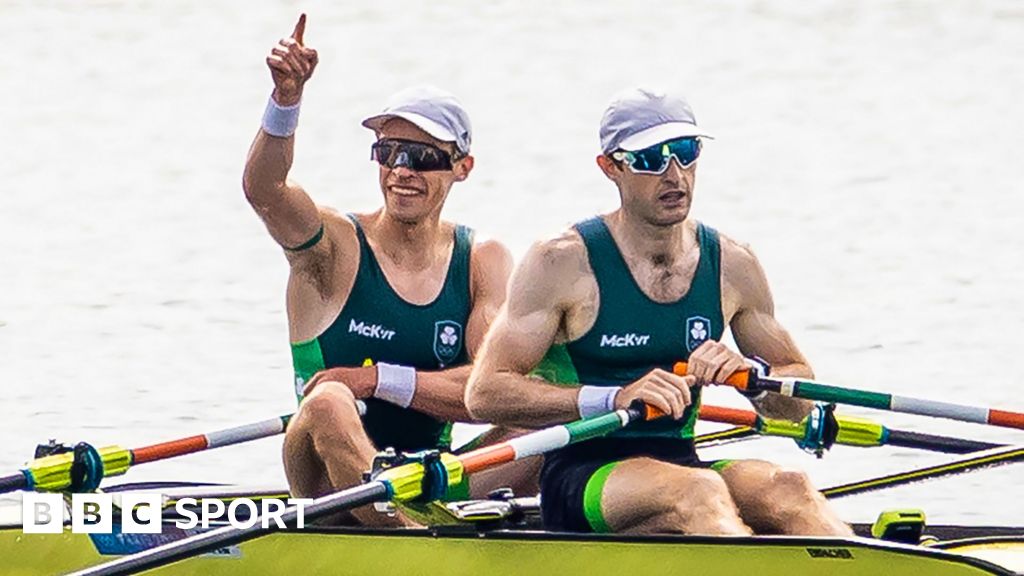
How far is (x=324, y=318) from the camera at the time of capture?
30.8 feet

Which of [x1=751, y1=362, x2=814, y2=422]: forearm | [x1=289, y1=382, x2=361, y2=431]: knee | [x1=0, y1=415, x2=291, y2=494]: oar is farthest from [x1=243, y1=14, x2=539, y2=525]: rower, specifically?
[x1=751, y1=362, x2=814, y2=422]: forearm

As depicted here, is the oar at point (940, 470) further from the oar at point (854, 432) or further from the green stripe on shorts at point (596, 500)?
the green stripe on shorts at point (596, 500)

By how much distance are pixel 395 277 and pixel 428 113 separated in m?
0.55

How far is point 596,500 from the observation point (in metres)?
8.34

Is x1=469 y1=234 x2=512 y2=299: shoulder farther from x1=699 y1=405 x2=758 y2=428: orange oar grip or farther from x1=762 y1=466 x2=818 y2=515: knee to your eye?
x1=762 y1=466 x2=818 y2=515: knee

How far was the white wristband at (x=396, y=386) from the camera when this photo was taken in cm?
920

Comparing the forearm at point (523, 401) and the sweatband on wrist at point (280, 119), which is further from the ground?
the sweatband on wrist at point (280, 119)

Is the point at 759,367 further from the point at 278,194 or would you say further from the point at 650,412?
the point at 278,194

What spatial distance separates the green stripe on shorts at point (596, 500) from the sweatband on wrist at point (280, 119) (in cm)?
162

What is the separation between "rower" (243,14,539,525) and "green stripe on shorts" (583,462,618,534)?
86 centimetres

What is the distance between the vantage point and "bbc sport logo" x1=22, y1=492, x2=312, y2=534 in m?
8.88

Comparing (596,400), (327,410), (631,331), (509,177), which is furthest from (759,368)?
(509,177)

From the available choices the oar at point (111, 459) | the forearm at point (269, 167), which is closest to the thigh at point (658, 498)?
the forearm at point (269, 167)

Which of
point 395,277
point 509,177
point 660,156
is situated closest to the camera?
point 660,156
